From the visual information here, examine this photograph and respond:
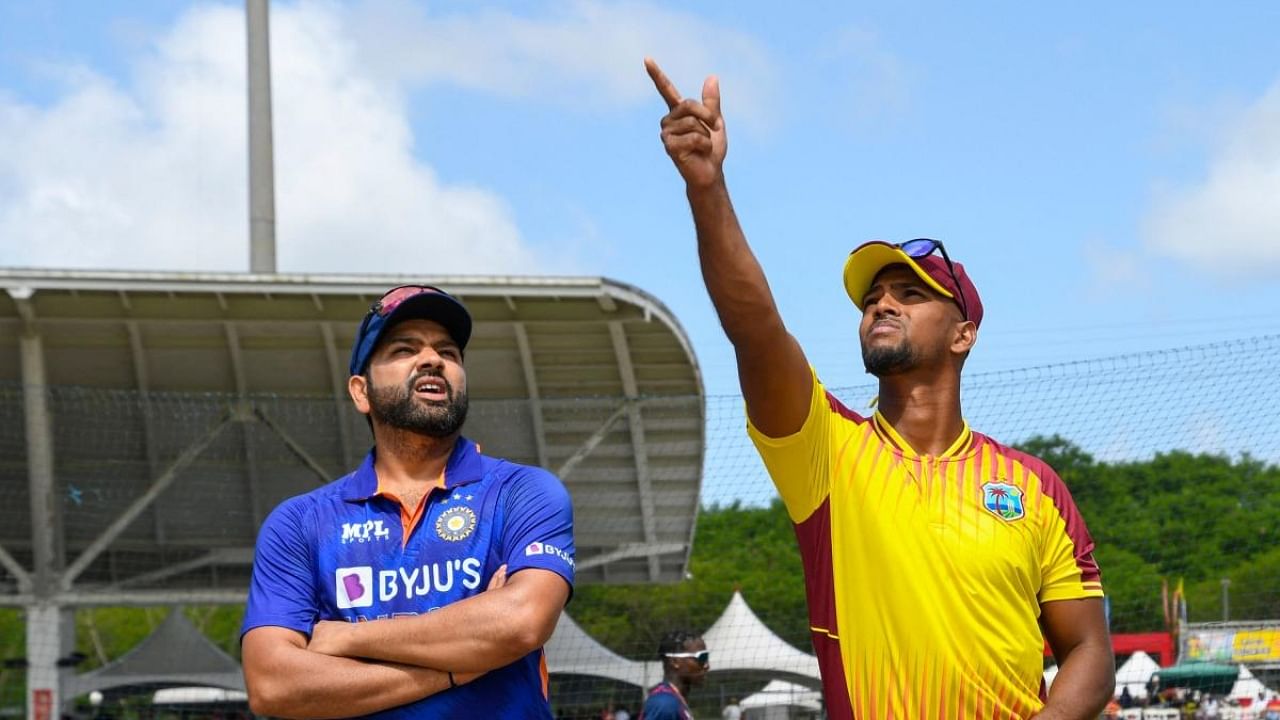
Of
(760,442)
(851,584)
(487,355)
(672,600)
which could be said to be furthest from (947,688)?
(672,600)

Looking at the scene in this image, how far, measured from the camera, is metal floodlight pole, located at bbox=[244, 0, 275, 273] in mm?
14602

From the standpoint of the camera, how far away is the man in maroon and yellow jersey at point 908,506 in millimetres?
2652

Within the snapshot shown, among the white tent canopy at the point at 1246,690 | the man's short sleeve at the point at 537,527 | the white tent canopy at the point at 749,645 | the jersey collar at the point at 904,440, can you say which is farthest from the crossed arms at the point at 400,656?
the white tent canopy at the point at 1246,690

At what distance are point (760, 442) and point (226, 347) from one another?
12044 millimetres

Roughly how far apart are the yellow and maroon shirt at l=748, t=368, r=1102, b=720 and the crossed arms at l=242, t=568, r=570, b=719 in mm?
535

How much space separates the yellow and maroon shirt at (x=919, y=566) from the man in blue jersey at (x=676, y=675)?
378 cm

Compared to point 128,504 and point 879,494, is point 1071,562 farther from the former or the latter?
point 128,504

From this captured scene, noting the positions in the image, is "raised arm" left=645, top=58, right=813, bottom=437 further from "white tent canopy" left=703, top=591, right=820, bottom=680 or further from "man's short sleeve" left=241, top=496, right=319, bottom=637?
"white tent canopy" left=703, top=591, right=820, bottom=680

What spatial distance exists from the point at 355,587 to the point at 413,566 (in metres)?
0.11

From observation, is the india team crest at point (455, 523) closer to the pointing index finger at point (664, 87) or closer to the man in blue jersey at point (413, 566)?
the man in blue jersey at point (413, 566)

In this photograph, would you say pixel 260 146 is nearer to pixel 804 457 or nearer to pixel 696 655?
pixel 696 655

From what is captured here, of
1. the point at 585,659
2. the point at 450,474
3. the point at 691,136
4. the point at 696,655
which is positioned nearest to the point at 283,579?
the point at 450,474

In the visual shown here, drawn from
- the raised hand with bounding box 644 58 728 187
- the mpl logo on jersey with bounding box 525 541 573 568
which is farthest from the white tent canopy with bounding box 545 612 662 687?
the raised hand with bounding box 644 58 728 187

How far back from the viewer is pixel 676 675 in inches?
278
